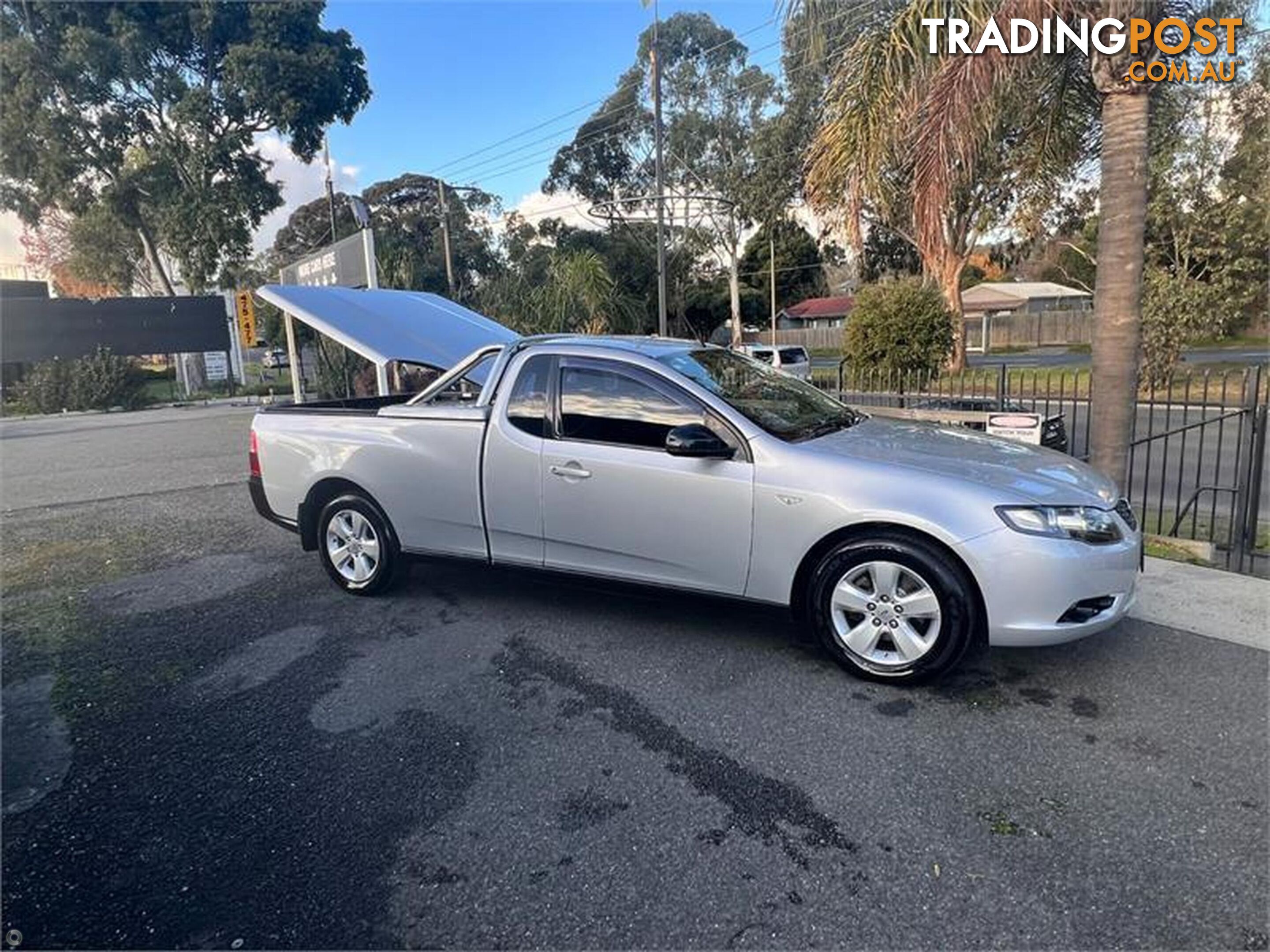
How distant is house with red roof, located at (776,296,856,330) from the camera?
193 ft

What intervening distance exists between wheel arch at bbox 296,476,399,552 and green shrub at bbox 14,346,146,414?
2662 centimetres

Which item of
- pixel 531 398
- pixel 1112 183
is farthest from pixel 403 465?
pixel 1112 183

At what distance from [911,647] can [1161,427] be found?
38.5 ft

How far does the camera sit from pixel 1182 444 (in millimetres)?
7137

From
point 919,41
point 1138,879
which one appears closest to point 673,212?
point 919,41

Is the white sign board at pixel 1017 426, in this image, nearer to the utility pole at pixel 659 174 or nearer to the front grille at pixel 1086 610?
the front grille at pixel 1086 610

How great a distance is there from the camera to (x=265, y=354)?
187 feet

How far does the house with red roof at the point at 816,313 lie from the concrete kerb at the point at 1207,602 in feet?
177

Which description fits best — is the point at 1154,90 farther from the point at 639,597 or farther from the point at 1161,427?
the point at 1161,427

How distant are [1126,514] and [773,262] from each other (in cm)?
4064

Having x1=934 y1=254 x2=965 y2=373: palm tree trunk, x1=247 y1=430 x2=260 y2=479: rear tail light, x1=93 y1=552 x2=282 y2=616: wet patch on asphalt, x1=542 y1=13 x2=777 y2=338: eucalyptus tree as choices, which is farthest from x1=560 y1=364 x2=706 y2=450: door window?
x1=542 y1=13 x2=777 y2=338: eucalyptus tree

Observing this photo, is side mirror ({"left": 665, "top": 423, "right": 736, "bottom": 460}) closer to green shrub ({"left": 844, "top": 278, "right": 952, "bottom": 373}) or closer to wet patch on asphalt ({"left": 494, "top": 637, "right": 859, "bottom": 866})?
wet patch on asphalt ({"left": 494, "top": 637, "right": 859, "bottom": 866})

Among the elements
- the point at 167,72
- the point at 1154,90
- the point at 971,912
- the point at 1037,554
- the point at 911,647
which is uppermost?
the point at 167,72

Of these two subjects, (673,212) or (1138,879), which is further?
(673,212)
